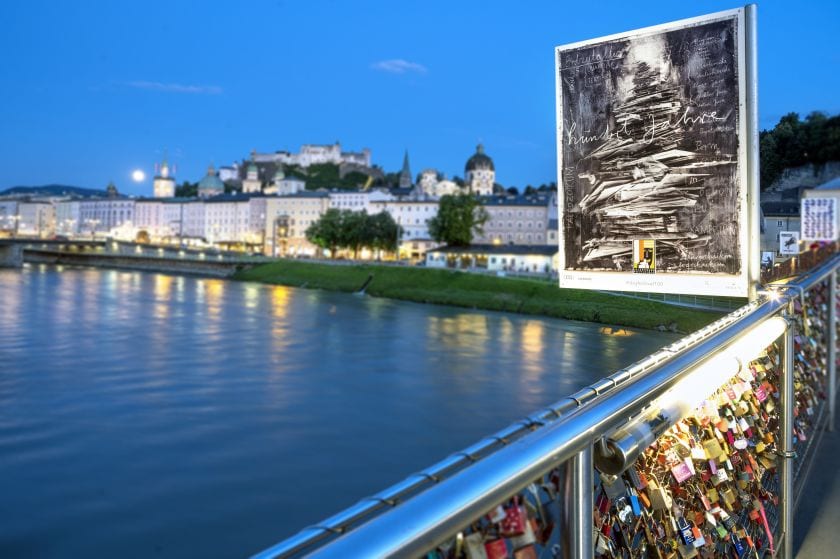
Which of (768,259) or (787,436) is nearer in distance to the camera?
(787,436)

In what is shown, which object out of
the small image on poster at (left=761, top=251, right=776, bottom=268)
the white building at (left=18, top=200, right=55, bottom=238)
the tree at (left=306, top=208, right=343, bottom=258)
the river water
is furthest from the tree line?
the white building at (left=18, top=200, right=55, bottom=238)

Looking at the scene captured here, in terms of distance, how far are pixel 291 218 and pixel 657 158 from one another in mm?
76716

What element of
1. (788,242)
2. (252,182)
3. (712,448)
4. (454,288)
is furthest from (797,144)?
(252,182)

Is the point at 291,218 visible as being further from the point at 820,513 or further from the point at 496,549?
the point at 496,549

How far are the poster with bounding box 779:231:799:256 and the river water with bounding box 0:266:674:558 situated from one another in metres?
4.96

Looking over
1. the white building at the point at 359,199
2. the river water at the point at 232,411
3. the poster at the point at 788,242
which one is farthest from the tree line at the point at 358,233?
the poster at the point at 788,242

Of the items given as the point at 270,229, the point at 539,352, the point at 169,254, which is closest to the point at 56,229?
the point at 270,229

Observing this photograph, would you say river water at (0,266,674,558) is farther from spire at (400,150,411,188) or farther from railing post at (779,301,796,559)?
spire at (400,150,411,188)

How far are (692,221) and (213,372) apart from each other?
1294 cm

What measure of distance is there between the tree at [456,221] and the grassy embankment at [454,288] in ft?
28.3

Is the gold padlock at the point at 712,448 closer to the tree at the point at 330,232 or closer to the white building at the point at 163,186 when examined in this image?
the tree at the point at 330,232

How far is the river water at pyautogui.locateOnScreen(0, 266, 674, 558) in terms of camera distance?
269 inches

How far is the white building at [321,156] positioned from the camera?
361 ft

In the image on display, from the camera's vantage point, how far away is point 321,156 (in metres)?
110
